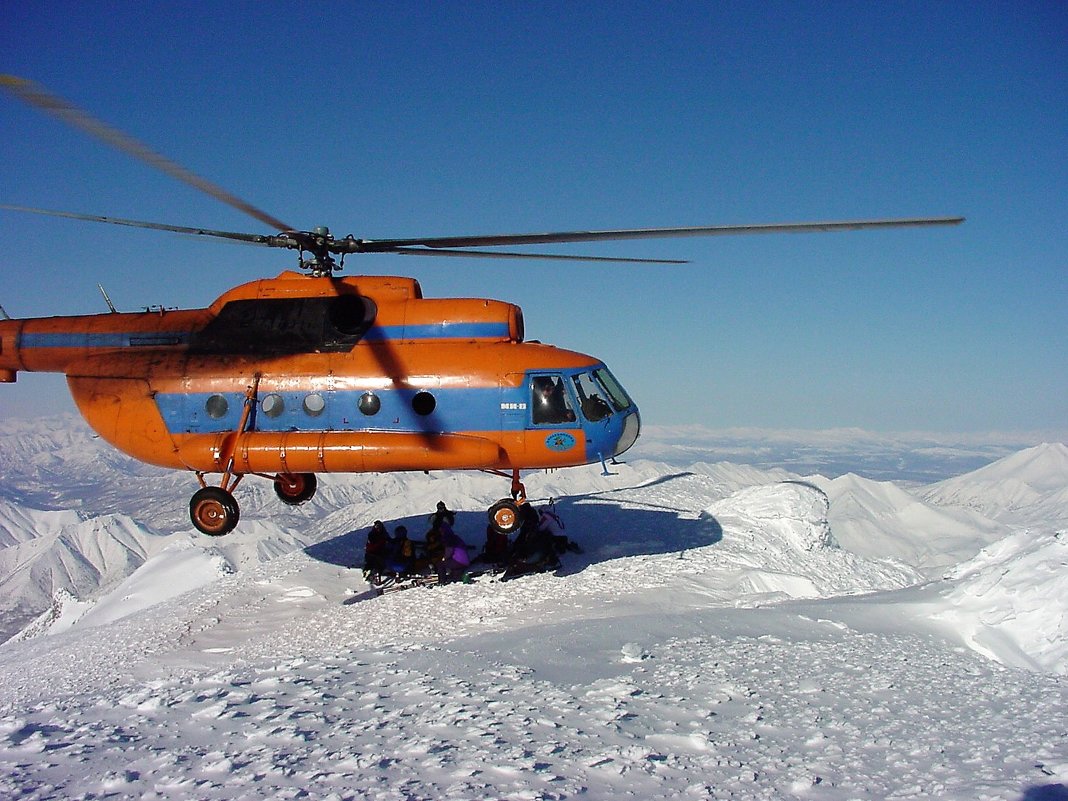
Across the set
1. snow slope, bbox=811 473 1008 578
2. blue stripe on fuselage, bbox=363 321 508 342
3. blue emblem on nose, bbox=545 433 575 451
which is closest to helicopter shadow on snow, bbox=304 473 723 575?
blue emblem on nose, bbox=545 433 575 451

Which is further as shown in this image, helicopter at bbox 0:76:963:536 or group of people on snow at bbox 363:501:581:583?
group of people on snow at bbox 363:501:581:583

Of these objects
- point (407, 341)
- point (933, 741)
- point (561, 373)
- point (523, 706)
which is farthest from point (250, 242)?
point (933, 741)

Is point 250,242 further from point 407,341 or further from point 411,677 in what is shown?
point 411,677

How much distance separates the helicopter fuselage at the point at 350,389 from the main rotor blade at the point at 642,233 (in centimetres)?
Answer: 188

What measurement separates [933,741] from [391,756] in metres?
3.66

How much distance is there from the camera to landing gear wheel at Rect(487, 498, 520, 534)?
1209 centimetres

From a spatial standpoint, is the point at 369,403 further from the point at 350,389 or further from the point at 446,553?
the point at 446,553

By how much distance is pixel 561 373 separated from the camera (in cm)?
1204

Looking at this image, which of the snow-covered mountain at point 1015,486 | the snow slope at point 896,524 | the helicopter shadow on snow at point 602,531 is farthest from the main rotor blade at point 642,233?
the snow-covered mountain at point 1015,486

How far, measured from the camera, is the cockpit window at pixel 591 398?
39.7 ft

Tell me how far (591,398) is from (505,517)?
2.46 m

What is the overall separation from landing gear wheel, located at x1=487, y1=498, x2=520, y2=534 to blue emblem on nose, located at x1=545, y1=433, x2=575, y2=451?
1.24 metres

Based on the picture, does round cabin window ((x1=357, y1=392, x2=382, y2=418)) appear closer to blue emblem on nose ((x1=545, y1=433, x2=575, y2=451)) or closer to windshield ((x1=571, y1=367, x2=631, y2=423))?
blue emblem on nose ((x1=545, y1=433, x2=575, y2=451))

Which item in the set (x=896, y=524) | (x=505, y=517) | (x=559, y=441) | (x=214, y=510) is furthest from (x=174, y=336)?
(x=896, y=524)
